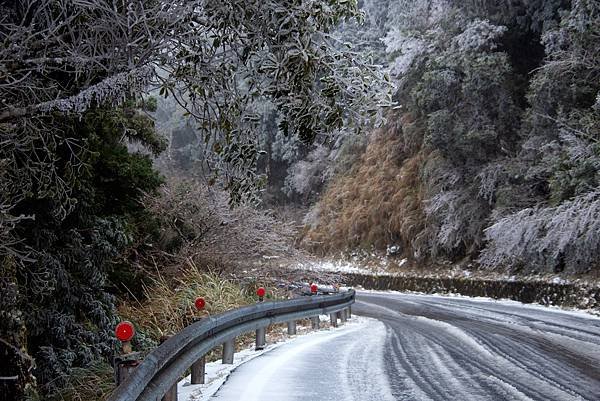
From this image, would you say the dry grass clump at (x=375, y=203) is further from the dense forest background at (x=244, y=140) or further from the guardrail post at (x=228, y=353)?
the guardrail post at (x=228, y=353)

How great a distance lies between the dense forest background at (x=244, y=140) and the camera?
7105 mm

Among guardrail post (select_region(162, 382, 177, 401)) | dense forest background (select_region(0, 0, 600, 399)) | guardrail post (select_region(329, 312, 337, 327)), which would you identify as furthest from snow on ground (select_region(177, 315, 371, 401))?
guardrail post (select_region(329, 312, 337, 327))

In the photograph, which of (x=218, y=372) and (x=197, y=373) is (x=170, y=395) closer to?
(x=197, y=373)

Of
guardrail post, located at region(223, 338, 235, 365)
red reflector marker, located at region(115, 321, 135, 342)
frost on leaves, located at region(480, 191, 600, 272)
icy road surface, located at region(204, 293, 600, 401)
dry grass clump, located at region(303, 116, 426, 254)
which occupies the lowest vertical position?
icy road surface, located at region(204, 293, 600, 401)

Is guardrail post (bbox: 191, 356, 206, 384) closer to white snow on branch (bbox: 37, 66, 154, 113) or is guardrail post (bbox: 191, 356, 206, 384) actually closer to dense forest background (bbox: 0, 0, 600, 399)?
dense forest background (bbox: 0, 0, 600, 399)

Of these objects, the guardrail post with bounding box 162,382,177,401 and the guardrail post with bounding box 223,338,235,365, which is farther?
the guardrail post with bounding box 223,338,235,365

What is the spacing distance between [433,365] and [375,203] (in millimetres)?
30847

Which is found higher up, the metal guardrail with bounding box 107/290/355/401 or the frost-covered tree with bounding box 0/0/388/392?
the frost-covered tree with bounding box 0/0/388/392

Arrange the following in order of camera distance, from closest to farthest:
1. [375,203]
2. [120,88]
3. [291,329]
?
[120,88], [291,329], [375,203]

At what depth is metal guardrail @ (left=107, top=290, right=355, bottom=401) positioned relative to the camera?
441cm

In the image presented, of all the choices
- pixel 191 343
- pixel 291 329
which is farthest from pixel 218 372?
pixel 291 329

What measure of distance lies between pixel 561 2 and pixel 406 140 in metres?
14.1

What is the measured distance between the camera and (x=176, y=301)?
41.5ft

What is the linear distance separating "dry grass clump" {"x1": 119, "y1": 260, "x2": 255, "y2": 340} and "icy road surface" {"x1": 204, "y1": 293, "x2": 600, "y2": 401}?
6.33 feet
